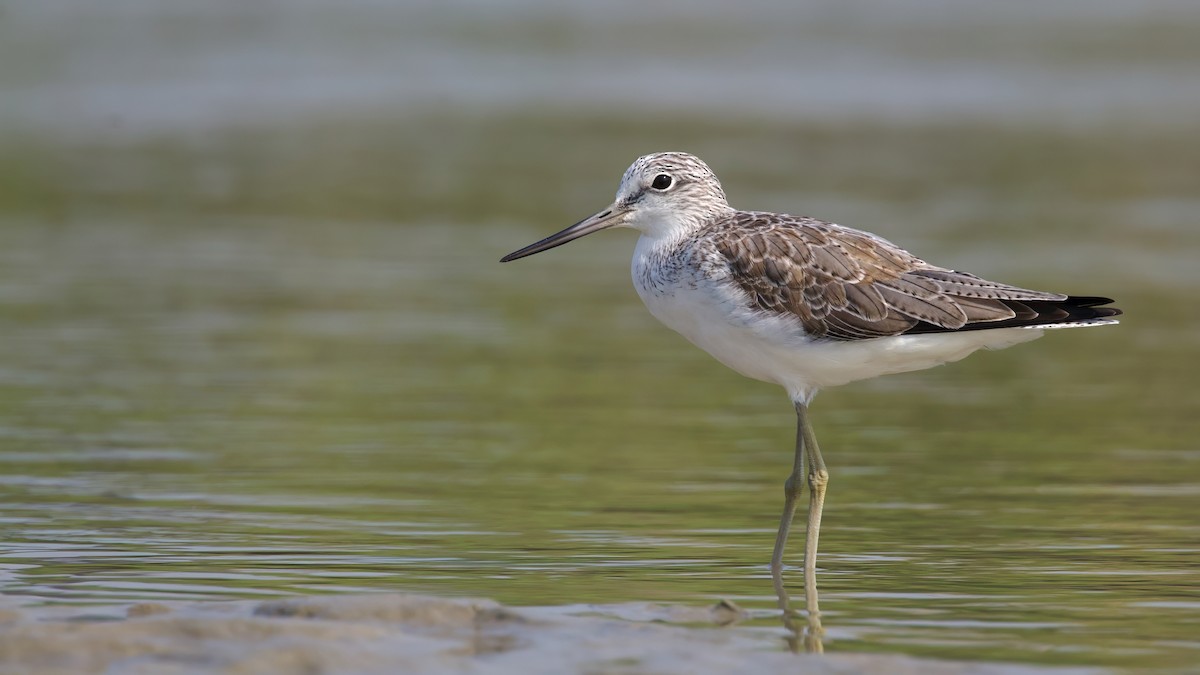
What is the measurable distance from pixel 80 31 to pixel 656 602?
105ft

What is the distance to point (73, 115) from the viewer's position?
96.2ft

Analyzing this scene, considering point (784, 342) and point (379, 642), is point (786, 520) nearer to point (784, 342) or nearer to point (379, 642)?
point (784, 342)

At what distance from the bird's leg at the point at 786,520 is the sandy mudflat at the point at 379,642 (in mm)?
1025

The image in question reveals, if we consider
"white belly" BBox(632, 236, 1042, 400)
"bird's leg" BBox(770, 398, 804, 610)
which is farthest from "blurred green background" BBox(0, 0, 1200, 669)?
"white belly" BBox(632, 236, 1042, 400)

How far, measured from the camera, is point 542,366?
13.8m

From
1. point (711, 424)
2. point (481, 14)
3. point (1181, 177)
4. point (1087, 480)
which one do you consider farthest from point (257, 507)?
point (481, 14)

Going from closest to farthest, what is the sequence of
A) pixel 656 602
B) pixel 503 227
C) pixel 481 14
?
pixel 656 602
pixel 503 227
pixel 481 14

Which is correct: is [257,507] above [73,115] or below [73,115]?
below

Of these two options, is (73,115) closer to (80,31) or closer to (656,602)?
(80,31)

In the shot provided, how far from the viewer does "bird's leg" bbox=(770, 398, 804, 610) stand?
26.7 ft

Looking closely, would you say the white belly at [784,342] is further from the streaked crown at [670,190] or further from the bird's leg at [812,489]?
the streaked crown at [670,190]

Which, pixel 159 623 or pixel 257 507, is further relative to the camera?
pixel 257 507

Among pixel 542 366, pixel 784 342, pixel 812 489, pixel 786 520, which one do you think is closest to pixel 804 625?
pixel 786 520

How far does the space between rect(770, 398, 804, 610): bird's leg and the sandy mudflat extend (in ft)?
3.36
